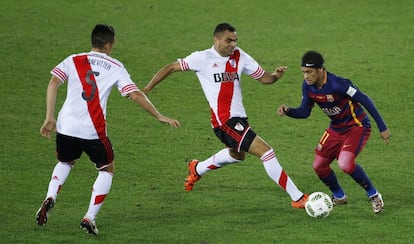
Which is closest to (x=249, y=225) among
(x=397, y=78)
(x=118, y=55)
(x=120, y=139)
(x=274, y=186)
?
(x=274, y=186)

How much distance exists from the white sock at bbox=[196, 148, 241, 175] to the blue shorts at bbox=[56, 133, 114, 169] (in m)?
2.01

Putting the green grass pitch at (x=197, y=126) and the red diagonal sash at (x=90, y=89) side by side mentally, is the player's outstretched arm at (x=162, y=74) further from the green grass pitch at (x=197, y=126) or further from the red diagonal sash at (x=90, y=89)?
the green grass pitch at (x=197, y=126)

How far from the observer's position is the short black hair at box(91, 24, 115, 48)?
1096 centimetres

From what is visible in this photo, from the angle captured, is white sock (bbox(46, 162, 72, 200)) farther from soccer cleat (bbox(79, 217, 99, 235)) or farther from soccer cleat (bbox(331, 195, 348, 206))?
soccer cleat (bbox(331, 195, 348, 206))

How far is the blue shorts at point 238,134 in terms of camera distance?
11.9 meters

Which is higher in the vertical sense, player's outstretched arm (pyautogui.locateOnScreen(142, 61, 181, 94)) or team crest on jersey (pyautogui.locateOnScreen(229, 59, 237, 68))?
team crest on jersey (pyautogui.locateOnScreen(229, 59, 237, 68))

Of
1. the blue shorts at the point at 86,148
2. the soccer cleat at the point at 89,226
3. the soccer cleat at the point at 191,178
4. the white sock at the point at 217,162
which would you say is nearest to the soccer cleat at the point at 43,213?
the soccer cleat at the point at 89,226

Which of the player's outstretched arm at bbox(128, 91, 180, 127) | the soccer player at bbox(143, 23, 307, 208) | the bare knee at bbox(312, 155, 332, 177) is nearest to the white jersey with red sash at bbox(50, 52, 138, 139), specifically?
the player's outstretched arm at bbox(128, 91, 180, 127)

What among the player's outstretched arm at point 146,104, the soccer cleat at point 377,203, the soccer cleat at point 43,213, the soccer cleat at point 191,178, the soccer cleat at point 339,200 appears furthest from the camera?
the soccer cleat at point 191,178

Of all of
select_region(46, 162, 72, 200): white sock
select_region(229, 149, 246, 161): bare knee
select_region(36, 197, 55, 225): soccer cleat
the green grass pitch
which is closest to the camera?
select_region(36, 197, 55, 225): soccer cleat

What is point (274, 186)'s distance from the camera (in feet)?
43.1

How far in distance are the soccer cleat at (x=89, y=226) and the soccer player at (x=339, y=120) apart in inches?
103

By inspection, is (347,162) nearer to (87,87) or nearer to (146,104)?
(146,104)

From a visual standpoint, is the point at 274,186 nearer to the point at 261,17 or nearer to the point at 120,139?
the point at 120,139
